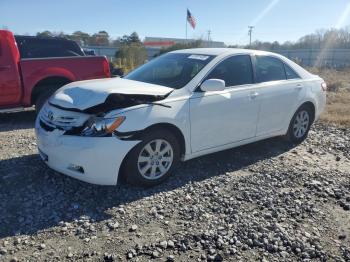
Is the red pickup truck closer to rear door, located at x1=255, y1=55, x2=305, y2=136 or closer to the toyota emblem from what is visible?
the toyota emblem

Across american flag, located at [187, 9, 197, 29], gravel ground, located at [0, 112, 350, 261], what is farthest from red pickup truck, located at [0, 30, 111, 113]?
american flag, located at [187, 9, 197, 29]

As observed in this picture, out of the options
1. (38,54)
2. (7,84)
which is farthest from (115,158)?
(38,54)

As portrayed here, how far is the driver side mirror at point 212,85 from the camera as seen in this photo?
14.9 ft

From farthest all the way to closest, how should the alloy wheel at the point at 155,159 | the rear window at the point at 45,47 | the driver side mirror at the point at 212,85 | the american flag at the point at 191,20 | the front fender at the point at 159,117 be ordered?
the american flag at the point at 191,20, the rear window at the point at 45,47, the driver side mirror at the point at 212,85, the alloy wheel at the point at 155,159, the front fender at the point at 159,117

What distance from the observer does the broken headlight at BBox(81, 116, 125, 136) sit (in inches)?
155

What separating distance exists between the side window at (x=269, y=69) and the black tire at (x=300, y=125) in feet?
2.40

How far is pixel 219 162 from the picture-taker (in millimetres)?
5355

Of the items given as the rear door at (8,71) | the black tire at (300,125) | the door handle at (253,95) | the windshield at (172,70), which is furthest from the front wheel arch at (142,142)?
the rear door at (8,71)

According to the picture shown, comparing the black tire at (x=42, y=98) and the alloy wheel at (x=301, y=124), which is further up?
the black tire at (x=42, y=98)

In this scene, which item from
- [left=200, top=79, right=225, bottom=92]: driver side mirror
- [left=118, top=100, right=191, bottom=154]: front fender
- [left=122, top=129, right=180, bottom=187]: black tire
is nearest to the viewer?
[left=118, top=100, right=191, bottom=154]: front fender

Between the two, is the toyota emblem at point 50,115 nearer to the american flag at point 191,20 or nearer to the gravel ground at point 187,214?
the gravel ground at point 187,214

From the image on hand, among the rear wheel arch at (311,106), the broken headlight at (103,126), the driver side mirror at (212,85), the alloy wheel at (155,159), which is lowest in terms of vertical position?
the alloy wheel at (155,159)

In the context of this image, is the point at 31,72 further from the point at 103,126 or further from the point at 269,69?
the point at 269,69

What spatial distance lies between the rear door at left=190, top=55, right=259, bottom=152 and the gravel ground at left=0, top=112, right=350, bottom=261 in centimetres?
49
